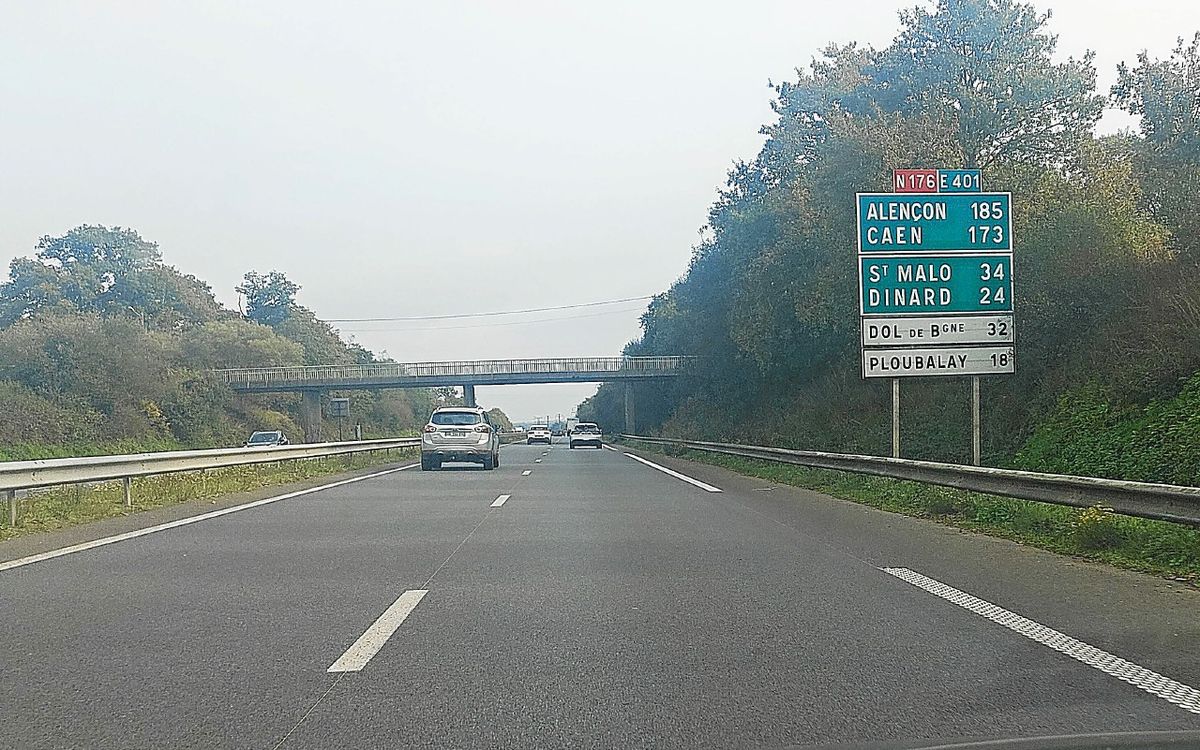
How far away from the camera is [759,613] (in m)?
7.48

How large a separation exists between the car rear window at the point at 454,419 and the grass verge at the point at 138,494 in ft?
11.9

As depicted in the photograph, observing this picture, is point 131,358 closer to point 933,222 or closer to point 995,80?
point 995,80

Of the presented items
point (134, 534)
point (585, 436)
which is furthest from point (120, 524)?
point (585, 436)

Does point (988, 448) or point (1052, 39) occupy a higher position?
point (1052, 39)

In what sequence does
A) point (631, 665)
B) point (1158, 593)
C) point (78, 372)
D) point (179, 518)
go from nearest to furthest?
point (631, 665) < point (1158, 593) < point (179, 518) < point (78, 372)

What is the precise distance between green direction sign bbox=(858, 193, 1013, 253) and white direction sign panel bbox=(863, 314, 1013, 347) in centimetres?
117

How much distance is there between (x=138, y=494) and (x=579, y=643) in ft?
43.6

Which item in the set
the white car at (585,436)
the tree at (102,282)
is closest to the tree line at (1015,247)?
the white car at (585,436)

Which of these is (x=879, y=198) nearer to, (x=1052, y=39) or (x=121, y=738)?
(x=121, y=738)

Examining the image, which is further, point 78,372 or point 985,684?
point 78,372

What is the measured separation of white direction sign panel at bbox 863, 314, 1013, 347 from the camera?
59.6 ft

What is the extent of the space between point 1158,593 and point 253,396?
3244 inches

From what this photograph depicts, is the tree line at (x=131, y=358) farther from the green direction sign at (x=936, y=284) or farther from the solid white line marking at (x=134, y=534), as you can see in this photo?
the green direction sign at (x=936, y=284)

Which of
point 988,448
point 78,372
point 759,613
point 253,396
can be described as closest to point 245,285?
point 253,396
